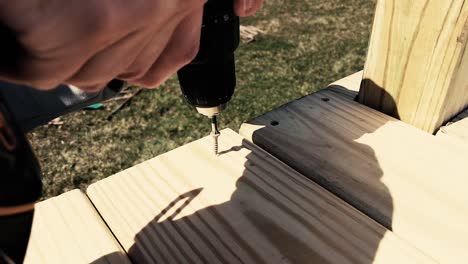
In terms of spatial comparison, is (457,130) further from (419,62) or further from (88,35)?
(88,35)

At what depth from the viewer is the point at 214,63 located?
79 centimetres

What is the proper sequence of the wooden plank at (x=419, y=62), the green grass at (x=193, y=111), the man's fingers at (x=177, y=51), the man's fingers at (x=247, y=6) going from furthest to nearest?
1. the green grass at (x=193, y=111)
2. the wooden plank at (x=419, y=62)
3. the man's fingers at (x=247, y=6)
4. the man's fingers at (x=177, y=51)

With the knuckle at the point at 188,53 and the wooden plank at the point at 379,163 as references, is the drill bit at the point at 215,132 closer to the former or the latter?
the wooden plank at the point at 379,163

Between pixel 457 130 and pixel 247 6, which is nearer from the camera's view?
pixel 247 6

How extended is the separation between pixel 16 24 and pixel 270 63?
111 inches

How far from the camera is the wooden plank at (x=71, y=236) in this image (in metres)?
0.80

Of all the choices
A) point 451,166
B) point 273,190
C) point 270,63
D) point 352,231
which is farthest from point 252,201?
point 270,63

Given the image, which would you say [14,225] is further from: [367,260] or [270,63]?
[270,63]

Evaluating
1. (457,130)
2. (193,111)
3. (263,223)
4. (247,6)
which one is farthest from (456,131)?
(193,111)

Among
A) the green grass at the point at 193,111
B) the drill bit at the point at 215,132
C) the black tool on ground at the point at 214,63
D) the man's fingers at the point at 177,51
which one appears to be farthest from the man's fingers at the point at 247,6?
the green grass at the point at 193,111

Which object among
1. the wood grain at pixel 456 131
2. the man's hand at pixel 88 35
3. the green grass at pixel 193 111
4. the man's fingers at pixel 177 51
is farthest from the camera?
the green grass at pixel 193 111

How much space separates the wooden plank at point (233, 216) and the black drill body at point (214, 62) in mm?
204

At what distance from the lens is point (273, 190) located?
93 cm

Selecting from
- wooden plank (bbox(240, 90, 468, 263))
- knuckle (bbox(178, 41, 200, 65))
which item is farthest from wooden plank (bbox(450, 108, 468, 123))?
knuckle (bbox(178, 41, 200, 65))
